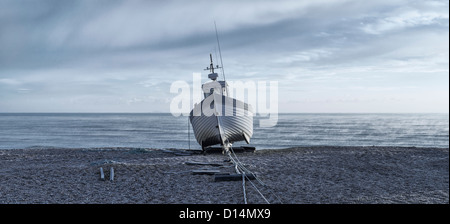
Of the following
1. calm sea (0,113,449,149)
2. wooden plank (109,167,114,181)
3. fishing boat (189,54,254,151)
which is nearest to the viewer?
wooden plank (109,167,114,181)

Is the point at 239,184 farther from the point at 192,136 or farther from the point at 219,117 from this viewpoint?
the point at 192,136

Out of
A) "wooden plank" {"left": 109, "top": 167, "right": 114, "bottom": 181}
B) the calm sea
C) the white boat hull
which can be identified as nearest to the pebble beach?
"wooden plank" {"left": 109, "top": 167, "right": 114, "bottom": 181}

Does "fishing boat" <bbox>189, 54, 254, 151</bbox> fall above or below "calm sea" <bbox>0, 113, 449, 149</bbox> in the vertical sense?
above

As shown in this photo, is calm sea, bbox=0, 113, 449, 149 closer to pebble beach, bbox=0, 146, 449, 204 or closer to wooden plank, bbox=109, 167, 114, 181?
pebble beach, bbox=0, 146, 449, 204

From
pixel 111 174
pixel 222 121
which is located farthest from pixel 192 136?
pixel 111 174

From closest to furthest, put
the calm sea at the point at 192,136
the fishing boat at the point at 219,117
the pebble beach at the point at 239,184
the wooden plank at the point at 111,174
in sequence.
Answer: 1. the pebble beach at the point at 239,184
2. the wooden plank at the point at 111,174
3. the fishing boat at the point at 219,117
4. the calm sea at the point at 192,136

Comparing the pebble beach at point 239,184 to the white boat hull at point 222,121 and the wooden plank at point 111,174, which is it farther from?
the white boat hull at point 222,121

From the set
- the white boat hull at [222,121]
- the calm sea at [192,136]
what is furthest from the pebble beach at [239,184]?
the calm sea at [192,136]

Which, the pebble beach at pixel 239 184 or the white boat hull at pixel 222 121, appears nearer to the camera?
the pebble beach at pixel 239 184

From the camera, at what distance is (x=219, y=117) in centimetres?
1878

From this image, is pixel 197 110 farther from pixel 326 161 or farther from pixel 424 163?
pixel 424 163

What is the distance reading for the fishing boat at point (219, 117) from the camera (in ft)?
61.8

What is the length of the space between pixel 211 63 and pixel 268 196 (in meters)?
14.2

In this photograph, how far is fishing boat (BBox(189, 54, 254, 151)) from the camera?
61.8ft
